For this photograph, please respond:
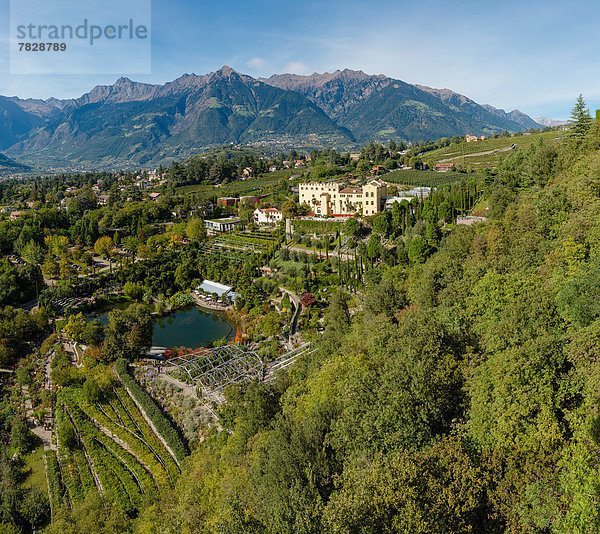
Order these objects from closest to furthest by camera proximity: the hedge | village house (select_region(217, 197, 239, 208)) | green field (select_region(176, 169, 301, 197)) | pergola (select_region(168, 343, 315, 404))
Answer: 1. the hedge
2. pergola (select_region(168, 343, 315, 404))
3. village house (select_region(217, 197, 239, 208))
4. green field (select_region(176, 169, 301, 197))

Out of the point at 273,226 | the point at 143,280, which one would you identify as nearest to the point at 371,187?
the point at 273,226

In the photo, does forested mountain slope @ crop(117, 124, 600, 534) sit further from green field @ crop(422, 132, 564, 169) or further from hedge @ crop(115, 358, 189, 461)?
green field @ crop(422, 132, 564, 169)

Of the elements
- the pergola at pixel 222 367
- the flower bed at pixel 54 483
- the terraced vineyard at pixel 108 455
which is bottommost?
the flower bed at pixel 54 483

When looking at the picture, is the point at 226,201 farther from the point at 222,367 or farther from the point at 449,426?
the point at 449,426

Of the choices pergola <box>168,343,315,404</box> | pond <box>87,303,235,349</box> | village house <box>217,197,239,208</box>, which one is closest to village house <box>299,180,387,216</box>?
village house <box>217,197,239,208</box>

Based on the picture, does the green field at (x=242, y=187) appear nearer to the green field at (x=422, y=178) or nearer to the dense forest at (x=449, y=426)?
the green field at (x=422, y=178)

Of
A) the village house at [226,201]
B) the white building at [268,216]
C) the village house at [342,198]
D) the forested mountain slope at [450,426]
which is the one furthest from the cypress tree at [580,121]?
the village house at [226,201]
